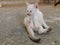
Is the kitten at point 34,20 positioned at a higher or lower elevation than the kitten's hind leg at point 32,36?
higher

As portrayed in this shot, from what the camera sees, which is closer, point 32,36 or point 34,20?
point 32,36

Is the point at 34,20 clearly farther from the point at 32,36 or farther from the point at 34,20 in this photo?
the point at 32,36

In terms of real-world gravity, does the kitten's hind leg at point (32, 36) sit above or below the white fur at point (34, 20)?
below

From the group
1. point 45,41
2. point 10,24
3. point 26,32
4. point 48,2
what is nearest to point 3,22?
point 10,24

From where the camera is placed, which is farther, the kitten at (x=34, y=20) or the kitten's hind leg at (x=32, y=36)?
the kitten at (x=34, y=20)

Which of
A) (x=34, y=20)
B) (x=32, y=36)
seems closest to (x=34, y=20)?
(x=34, y=20)

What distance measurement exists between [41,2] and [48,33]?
2.20 m

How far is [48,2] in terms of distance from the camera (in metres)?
3.48

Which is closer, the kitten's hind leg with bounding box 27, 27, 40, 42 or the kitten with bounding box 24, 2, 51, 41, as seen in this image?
the kitten's hind leg with bounding box 27, 27, 40, 42

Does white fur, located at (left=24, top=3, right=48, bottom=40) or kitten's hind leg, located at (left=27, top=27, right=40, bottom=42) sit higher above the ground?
white fur, located at (left=24, top=3, right=48, bottom=40)

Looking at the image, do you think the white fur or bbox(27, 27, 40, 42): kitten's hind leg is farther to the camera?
the white fur

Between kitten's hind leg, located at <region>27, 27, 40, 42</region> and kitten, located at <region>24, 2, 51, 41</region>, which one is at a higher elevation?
kitten, located at <region>24, 2, 51, 41</region>

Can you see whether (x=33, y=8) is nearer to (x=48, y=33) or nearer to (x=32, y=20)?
(x=32, y=20)

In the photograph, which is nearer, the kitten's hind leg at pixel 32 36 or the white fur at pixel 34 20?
the kitten's hind leg at pixel 32 36
